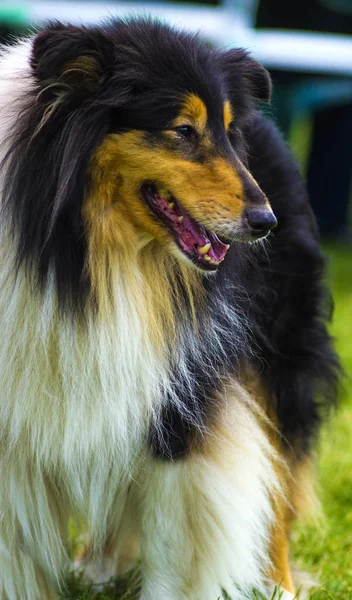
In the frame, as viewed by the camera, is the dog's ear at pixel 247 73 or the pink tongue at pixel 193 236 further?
the dog's ear at pixel 247 73

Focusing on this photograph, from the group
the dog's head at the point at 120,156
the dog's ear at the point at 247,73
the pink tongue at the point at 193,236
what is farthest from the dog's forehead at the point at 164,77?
the pink tongue at the point at 193,236

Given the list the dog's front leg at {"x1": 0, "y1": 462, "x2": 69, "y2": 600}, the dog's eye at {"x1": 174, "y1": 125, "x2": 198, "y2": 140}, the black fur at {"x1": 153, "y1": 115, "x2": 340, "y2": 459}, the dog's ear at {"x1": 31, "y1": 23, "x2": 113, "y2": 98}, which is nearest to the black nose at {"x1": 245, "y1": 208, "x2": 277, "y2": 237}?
the dog's eye at {"x1": 174, "y1": 125, "x2": 198, "y2": 140}

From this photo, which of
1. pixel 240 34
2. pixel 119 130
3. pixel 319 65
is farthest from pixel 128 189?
pixel 319 65

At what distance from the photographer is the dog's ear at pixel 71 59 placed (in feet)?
7.79

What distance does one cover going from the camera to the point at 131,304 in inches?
102

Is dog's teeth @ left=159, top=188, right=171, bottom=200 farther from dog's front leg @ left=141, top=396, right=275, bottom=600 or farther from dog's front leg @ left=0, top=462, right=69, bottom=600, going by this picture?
dog's front leg @ left=0, top=462, right=69, bottom=600

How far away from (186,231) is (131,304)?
28cm

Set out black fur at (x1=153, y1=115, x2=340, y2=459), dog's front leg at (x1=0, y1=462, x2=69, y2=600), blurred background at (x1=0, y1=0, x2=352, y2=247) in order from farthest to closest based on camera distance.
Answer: blurred background at (x1=0, y1=0, x2=352, y2=247) → black fur at (x1=153, y1=115, x2=340, y2=459) → dog's front leg at (x1=0, y1=462, x2=69, y2=600)

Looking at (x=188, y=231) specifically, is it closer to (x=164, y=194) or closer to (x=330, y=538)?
(x=164, y=194)

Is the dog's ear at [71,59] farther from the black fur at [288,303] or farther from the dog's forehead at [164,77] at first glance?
the black fur at [288,303]

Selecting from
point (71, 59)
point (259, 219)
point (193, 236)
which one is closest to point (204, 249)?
point (193, 236)

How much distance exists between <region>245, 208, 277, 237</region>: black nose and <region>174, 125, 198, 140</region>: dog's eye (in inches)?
10.6

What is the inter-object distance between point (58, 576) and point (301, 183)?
177 cm

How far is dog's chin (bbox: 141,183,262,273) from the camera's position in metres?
2.50
